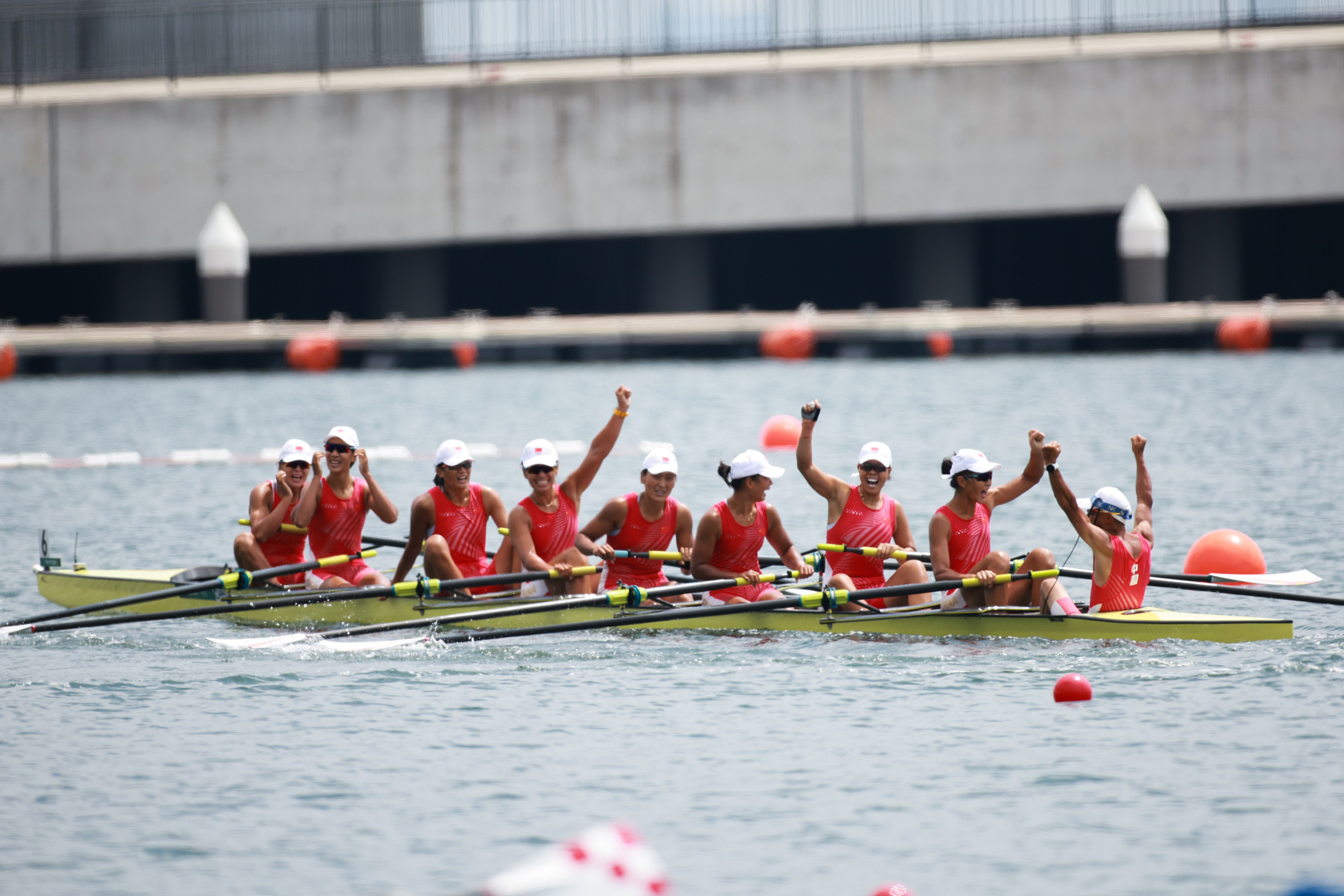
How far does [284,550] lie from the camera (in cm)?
1277

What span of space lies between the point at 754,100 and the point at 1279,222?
1254cm

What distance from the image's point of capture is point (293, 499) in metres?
12.5

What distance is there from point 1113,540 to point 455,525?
453cm

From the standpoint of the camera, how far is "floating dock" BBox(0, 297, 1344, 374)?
108ft

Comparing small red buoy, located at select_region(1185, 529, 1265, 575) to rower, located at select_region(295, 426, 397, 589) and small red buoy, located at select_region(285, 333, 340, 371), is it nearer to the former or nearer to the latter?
rower, located at select_region(295, 426, 397, 589)

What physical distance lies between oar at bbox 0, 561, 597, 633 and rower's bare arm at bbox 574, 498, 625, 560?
0.44 ft

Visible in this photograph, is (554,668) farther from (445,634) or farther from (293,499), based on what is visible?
(293,499)

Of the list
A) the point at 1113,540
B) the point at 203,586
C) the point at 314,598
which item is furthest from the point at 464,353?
the point at 1113,540

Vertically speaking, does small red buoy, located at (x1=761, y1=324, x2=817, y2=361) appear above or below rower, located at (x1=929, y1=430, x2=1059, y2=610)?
above

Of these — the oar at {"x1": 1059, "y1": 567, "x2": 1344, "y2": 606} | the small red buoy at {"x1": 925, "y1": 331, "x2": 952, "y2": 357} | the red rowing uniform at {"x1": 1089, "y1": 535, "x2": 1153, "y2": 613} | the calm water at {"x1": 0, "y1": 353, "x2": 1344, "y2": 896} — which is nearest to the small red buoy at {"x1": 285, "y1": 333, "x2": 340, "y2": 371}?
the small red buoy at {"x1": 925, "y1": 331, "x2": 952, "y2": 357}

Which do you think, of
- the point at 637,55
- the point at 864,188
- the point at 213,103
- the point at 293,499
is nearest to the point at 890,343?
the point at 864,188

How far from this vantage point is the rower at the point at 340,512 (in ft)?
40.3

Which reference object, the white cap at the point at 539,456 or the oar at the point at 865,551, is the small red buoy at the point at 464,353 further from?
the oar at the point at 865,551

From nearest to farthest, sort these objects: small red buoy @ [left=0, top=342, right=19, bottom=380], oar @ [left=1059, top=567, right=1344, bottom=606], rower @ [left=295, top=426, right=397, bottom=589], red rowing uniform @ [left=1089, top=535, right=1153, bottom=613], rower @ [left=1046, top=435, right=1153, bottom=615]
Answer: rower @ [left=1046, top=435, right=1153, bottom=615]
red rowing uniform @ [left=1089, top=535, right=1153, bottom=613]
oar @ [left=1059, top=567, right=1344, bottom=606]
rower @ [left=295, top=426, right=397, bottom=589]
small red buoy @ [left=0, top=342, right=19, bottom=380]
